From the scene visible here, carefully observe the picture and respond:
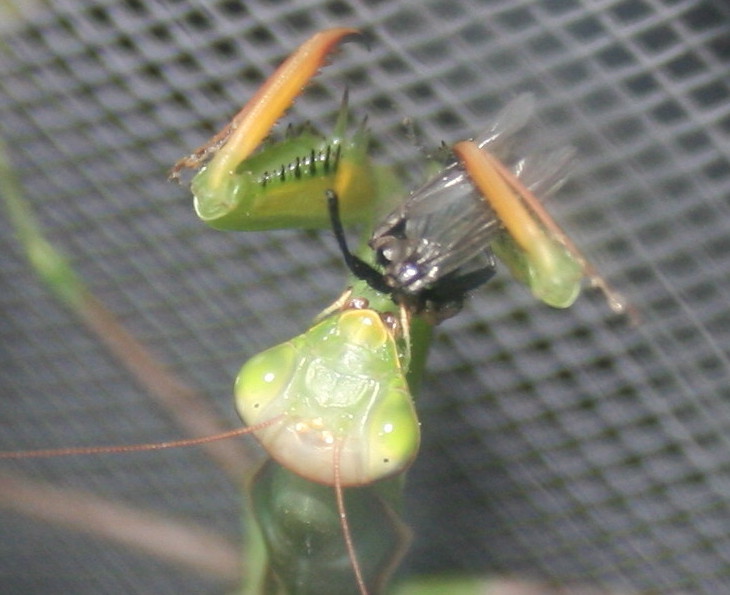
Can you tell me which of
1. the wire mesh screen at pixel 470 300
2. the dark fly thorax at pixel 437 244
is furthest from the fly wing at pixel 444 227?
the wire mesh screen at pixel 470 300

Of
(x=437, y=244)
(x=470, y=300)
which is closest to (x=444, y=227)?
(x=437, y=244)

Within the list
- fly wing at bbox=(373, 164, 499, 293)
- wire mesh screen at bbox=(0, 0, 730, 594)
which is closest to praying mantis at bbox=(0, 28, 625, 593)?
fly wing at bbox=(373, 164, 499, 293)

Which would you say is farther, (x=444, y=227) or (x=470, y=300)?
(x=470, y=300)

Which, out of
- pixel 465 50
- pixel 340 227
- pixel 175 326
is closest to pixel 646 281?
pixel 465 50

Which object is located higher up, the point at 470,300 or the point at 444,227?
the point at 444,227

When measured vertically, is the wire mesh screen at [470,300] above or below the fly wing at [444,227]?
below

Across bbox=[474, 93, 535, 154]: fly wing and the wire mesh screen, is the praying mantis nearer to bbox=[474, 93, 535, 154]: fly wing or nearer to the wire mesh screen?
bbox=[474, 93, 535, 154]: fly wing

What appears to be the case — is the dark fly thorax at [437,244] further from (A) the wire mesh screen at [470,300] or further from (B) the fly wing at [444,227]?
(A) the wire mesh screen at [470,300]

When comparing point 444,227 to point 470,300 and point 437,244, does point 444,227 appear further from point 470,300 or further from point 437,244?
point 470,300

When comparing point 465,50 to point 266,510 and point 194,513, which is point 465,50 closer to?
point 266,510
